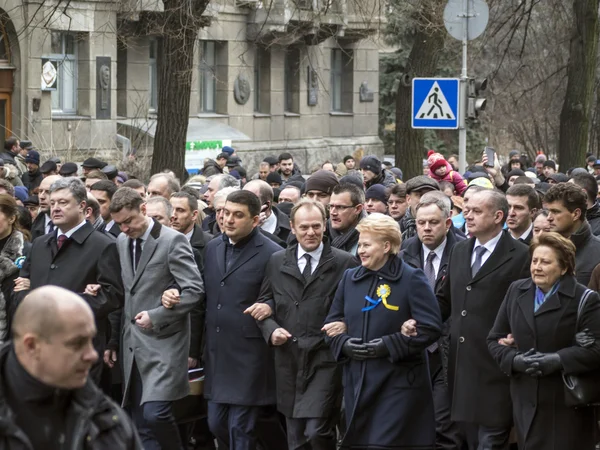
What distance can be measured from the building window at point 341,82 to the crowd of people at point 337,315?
3211 cm

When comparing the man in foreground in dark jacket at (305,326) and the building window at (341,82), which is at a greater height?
the building window at (341,82)

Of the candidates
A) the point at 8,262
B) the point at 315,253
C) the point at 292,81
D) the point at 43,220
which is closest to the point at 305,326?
the point at 315,253

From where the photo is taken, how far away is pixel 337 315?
29.2 ft

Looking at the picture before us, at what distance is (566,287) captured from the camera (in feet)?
27.2

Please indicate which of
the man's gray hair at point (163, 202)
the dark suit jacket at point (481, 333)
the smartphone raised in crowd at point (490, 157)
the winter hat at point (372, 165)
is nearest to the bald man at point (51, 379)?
the dark suit jacket at point (481, 333)

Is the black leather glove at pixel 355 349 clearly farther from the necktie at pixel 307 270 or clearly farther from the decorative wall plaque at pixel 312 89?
the decorative wall plaque at pixel 312 89

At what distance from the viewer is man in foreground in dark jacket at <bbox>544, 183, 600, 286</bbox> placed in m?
9.38

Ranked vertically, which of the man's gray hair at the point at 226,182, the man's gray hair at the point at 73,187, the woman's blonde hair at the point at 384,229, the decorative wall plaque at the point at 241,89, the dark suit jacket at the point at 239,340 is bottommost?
the dark suit jacket at the point at 239,340

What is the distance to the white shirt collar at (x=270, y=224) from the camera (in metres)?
11.6

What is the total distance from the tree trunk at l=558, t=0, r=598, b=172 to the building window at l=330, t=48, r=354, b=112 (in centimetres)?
1696

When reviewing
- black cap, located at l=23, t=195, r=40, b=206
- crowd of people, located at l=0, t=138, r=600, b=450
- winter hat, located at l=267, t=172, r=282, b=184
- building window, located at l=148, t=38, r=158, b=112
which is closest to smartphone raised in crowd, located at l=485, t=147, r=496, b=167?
winter hat, located at l=267, t=172, r=282, b=184

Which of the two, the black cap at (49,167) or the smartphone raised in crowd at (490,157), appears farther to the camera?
the black cap at (49,167)

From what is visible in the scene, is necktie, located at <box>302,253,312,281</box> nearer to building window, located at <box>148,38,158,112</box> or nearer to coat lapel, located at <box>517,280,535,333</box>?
coat lapel, located at <box>517,280,535,333</box>

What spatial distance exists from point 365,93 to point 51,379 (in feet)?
130
